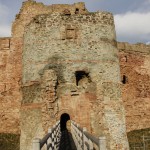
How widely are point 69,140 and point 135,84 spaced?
9.15m

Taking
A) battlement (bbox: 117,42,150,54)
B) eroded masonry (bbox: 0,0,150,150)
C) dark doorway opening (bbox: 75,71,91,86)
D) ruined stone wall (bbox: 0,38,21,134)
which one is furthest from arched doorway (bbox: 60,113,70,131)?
battlement (bbox: 117,42,150,54)

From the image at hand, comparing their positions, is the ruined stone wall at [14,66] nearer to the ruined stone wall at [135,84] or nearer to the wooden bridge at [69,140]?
the ruined stone wall at [135,84]

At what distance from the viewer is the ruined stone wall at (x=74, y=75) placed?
12.0 meters

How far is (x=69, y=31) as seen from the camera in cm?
1280

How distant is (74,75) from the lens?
40.7 ft

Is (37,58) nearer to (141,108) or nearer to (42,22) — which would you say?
(42,22)

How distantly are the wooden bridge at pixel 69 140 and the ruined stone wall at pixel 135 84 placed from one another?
644 centimetres

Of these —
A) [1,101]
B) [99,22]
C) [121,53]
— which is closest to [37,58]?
[99,22]

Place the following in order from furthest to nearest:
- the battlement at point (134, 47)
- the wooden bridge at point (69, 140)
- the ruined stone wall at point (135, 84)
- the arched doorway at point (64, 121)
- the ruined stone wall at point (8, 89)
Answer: the battlement at point (134, 47) < the ruined stone wall at point (135, 84) < the ruined stone wall at point (8, 89) < the arched doorway at point (64, 121) < the wooden bridge at point (69, 140)

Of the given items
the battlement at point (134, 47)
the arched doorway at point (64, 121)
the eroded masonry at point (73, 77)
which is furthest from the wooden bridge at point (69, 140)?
the battlement at point (134, 47)

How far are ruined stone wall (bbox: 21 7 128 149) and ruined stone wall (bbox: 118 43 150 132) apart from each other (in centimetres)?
571

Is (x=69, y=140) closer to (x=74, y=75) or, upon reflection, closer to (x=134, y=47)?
(x=74, y=75)

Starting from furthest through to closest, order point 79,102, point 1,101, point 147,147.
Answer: point 1,101
point 147,147
point 79,102

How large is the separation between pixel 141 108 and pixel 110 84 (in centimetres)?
696
